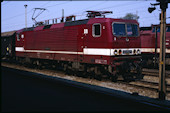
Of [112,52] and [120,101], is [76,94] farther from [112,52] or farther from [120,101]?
[112,52]

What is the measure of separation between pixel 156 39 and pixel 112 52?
6.74 metres

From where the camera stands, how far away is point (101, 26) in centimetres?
1162

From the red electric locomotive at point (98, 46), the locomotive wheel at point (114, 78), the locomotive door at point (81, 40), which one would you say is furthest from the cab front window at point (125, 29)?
the locomotive wheel at point (114, 78)

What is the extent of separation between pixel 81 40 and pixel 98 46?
1.58m

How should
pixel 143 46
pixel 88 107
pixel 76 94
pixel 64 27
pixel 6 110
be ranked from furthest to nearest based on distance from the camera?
pixel 143 46
pixel 64 27
pixel 76 94
pixel 88 107
pixel 6 110

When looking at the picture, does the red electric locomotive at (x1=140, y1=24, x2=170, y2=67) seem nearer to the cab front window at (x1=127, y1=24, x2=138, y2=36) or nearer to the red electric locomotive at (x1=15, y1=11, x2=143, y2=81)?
the cab front window at (x1=127, y1=24, x2=138, y2=36)

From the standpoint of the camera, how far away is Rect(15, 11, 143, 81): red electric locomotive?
37.3 ft

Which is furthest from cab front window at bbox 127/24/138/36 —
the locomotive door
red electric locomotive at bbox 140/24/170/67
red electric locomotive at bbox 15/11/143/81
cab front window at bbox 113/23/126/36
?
red electric locomotive at bbox 140/24/170/67

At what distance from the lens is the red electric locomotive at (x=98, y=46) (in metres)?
11.4

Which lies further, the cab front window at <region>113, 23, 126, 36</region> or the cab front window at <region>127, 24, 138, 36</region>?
the cab front window at <region>127, 24, 138, 36</region>

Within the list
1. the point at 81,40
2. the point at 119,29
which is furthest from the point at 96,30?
the point at 81,40

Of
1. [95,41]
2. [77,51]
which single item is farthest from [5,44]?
[95,41]

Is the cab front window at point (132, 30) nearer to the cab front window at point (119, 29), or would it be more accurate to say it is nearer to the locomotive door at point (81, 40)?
the cab front window at point (119, 29)

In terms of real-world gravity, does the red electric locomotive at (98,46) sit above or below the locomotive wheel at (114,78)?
above
